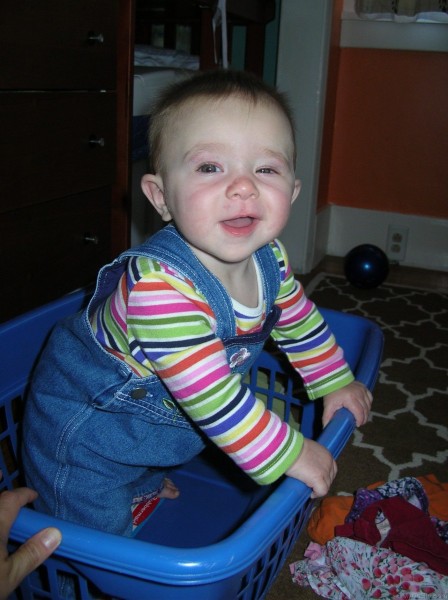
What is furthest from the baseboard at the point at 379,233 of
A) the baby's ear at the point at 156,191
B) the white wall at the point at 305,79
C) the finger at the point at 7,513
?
the finger at the point at 7,513

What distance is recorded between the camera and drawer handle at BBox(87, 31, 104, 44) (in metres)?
0.96

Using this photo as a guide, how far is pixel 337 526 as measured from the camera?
2.72 feet

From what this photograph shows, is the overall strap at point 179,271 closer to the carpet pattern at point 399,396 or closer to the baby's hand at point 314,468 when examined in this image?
the baby's hand at point 314,468

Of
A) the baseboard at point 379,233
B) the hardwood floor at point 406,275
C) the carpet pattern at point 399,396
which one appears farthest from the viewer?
the baseboard at point 379,233

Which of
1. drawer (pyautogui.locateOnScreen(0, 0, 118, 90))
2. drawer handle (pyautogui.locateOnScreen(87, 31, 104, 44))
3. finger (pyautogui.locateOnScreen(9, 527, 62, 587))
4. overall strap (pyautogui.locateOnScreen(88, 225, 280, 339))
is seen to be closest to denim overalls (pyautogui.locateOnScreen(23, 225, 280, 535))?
overall strap (pyautogui.locateOnScreen(88, 225, 280, 339))

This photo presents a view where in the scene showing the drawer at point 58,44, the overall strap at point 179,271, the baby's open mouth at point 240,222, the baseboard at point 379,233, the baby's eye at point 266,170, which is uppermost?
the drawer at point 58,44

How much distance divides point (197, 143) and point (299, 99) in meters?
1.43

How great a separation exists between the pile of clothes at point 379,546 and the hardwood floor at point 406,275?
3.74 feet

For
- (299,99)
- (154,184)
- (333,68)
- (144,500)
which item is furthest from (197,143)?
(333,68)

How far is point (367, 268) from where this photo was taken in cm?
190

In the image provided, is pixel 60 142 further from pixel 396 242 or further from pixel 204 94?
pixel 396 242

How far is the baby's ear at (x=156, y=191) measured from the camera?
65 centimetres

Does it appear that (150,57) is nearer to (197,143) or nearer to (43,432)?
(197,143)

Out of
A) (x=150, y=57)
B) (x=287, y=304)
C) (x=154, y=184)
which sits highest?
(x=150, y=57)
